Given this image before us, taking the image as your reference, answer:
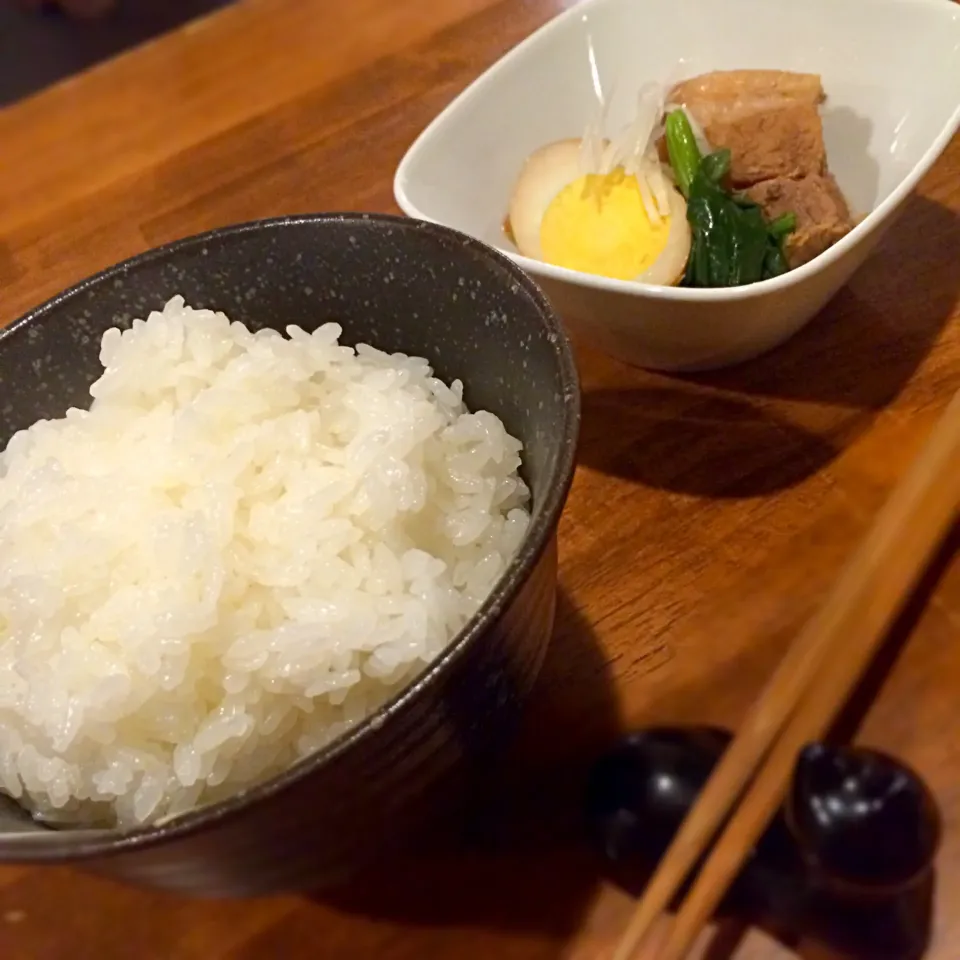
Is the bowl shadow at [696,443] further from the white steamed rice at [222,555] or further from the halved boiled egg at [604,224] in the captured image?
the white steamed rice at [222,555]

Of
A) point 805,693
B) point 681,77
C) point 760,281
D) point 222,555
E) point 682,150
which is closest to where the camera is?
point 222,555

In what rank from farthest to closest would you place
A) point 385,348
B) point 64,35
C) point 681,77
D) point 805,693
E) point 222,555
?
point 64,35 < point 681,77 < point 385,348 < point 805,693 < point 222,555

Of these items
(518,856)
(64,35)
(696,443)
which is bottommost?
Answer: (518,856)

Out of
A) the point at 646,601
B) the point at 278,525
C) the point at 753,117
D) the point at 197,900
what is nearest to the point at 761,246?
the point at 753,117

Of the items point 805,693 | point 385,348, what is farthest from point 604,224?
point 805,693

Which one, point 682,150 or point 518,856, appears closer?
point 518,856

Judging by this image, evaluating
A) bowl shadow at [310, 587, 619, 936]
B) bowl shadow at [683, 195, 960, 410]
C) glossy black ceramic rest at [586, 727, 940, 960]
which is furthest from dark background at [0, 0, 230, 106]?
glossy black ceramic rest at [586, 727, 940, 960]

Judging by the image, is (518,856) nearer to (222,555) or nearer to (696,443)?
(222,555)

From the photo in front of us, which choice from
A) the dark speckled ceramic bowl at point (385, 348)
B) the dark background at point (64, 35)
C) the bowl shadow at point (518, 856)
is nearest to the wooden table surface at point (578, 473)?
the bowl shadow at point (518, 856)
